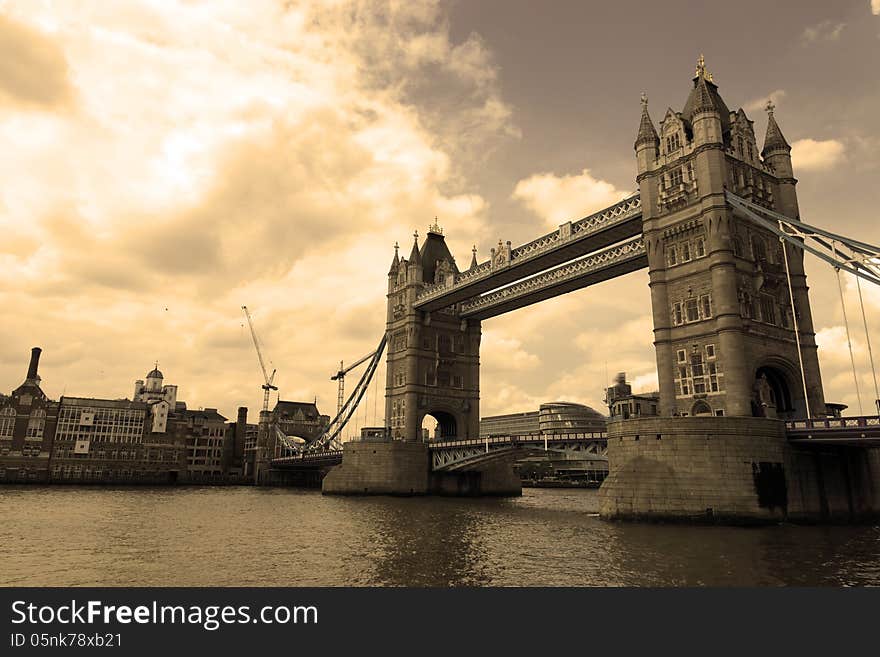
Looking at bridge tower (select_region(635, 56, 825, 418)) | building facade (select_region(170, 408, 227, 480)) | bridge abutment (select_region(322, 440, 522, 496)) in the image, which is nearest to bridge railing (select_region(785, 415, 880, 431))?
bridge tower (select_region(635, 56, 825, 418))

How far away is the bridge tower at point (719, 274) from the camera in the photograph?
43281 mm

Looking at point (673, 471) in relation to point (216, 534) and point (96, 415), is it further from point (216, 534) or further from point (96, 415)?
point (96, 415)

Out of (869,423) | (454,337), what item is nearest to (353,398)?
(454,337)

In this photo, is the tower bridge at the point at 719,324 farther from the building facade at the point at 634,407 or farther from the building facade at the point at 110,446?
the building facade at the point at 110,446

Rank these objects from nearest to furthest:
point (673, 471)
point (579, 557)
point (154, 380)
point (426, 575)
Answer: point (426, 575), point (579, 557), point (673, 471), point (154, 380)

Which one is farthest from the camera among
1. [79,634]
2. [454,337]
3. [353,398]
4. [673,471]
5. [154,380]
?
[154,380]

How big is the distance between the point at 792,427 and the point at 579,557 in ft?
72.9

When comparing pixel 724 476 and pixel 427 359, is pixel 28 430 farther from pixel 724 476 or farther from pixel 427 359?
pixel 724 476

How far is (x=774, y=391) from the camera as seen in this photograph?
4862cm

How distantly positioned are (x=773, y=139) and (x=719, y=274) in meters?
17.5

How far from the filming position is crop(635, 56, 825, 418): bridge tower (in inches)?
1704

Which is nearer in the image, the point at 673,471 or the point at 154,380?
the point at 673,471

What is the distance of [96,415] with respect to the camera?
117375 mm

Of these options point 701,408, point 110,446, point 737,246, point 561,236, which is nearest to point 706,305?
point 737,246
